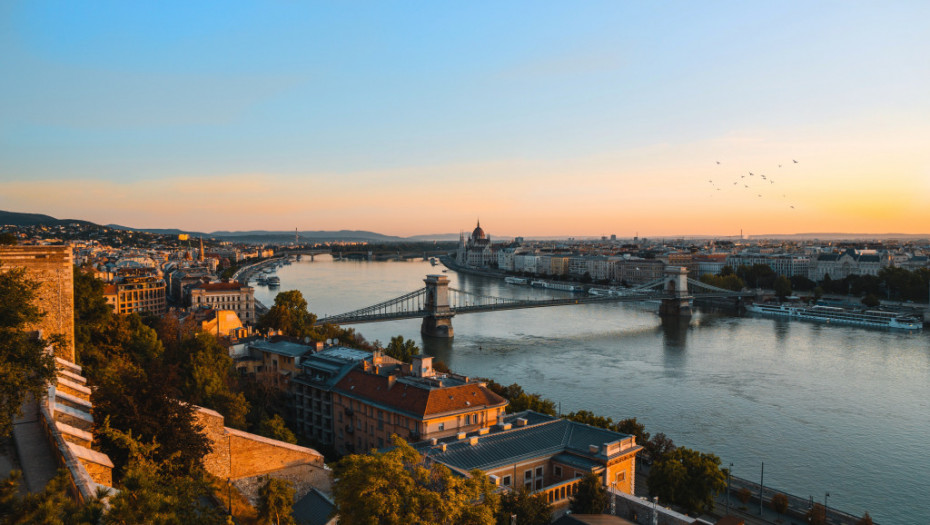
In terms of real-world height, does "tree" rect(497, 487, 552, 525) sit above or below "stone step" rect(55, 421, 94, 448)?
below

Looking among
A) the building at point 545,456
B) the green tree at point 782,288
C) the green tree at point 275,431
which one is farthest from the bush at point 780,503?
the green tree at point 782,288

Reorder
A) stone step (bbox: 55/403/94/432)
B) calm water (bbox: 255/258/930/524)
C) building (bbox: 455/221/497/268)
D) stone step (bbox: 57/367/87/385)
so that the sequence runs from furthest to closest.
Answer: building (bbox: 455/221/497/268) → calm water (bbox: 255/258/930/524) → stone step (bbox: 57/367/87/385) → stone step (bbox: 55/403/94/432)

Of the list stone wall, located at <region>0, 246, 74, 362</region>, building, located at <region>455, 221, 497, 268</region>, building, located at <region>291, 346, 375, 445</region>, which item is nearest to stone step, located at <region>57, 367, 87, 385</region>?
stone wall, located at <region>0, 246, 74, 362</region>

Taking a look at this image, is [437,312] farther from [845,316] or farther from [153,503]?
[153,503]

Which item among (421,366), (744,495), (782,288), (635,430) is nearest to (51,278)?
(421,366)

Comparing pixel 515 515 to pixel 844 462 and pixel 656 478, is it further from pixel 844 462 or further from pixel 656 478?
pixel 844 462

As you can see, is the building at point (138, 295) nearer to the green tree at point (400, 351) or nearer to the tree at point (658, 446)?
the green tree at point (400, 351)

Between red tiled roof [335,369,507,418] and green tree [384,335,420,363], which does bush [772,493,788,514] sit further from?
green tree [384,335,420,363]
